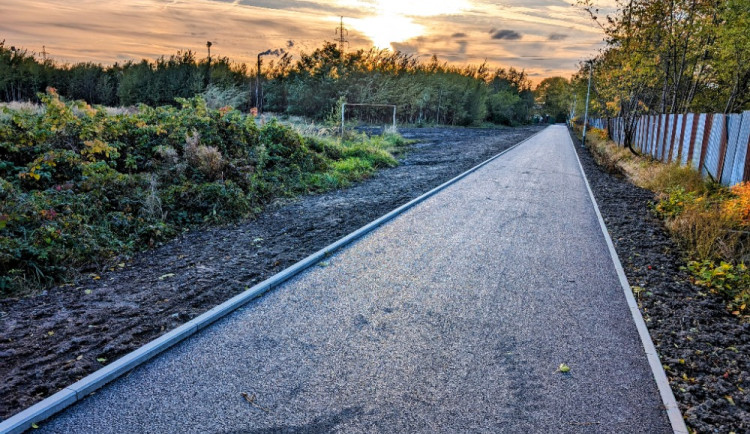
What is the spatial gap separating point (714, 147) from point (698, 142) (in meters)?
1.60

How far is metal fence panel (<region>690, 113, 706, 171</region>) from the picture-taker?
12.4 metres

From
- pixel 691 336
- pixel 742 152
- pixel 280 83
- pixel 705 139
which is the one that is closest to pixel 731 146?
pixel 742 152

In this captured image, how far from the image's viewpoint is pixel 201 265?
5871mm

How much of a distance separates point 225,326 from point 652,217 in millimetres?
8562

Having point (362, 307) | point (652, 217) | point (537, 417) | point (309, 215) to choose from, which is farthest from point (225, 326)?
point (652, 217)

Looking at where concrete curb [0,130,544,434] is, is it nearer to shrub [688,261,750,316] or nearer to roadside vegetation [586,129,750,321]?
shrub [688,261,750,316]

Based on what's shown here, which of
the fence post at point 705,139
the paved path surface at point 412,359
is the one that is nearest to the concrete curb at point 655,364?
the paved path surface at point 412,359

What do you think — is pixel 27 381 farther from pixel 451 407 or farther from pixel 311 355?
pixel 451 407

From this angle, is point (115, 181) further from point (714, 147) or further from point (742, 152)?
point (714, 147)

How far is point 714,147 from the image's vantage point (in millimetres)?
11195

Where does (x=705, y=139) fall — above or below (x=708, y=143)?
above

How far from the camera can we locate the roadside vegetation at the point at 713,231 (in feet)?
18.1

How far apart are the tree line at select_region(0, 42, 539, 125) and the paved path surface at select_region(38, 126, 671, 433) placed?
43.2 metres

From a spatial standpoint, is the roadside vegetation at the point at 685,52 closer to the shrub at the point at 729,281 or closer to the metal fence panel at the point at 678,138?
the metal fence panel at the point at 678,138
